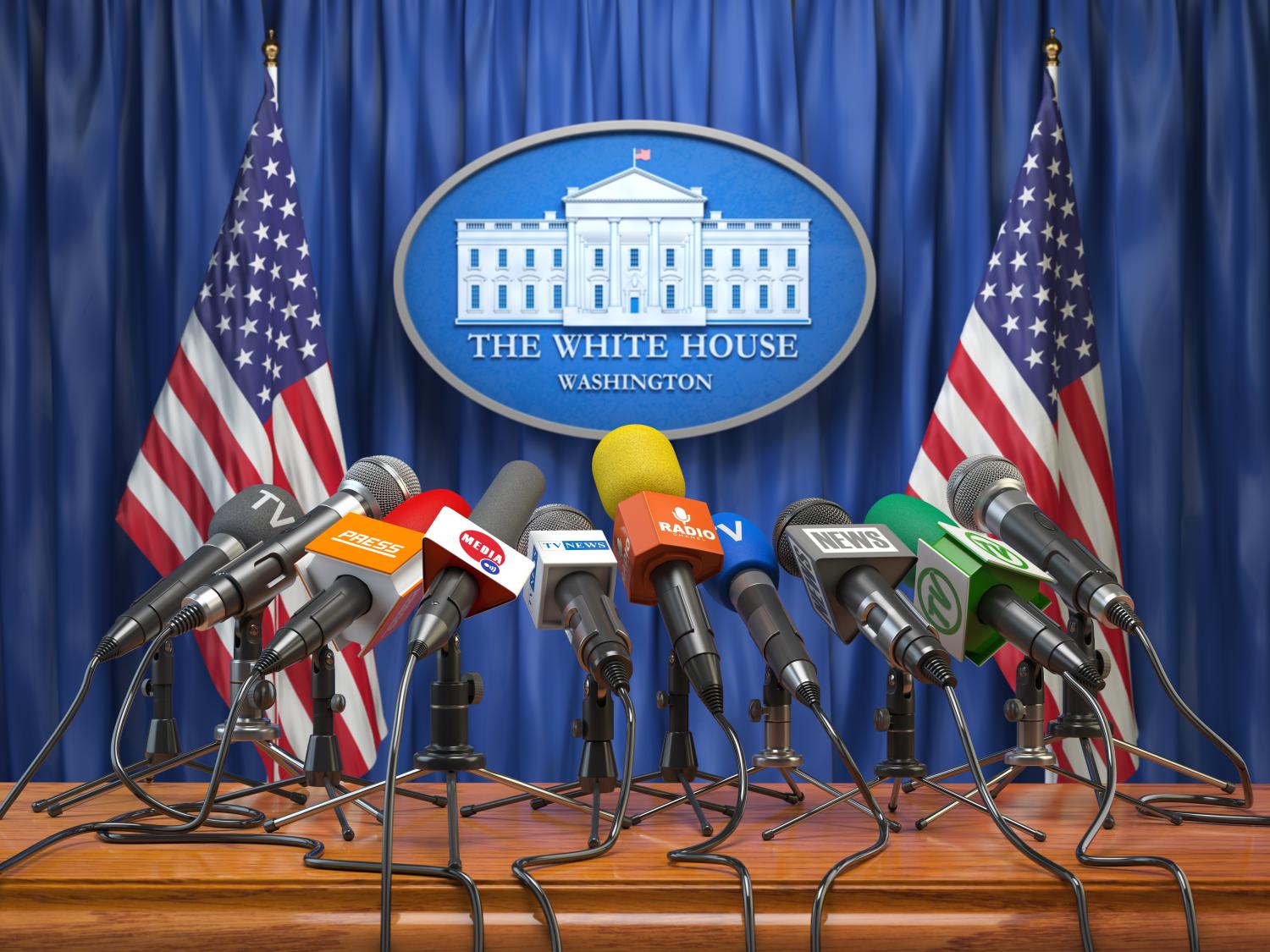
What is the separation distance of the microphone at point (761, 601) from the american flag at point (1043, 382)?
127 centimetres

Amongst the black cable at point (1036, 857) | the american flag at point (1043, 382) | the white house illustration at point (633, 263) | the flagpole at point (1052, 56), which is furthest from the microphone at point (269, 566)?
the flagpole at point (1052, 56)

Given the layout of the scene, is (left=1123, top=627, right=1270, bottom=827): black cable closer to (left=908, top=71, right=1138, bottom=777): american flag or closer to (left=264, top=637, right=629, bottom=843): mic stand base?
(left=264, top=637, right=629, bottom=843): mic stand base

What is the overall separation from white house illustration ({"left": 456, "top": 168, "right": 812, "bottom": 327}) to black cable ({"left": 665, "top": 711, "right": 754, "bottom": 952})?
1.65 metres

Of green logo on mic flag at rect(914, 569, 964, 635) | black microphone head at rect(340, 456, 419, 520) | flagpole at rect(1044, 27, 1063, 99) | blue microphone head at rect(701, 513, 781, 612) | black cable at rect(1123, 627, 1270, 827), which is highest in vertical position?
flagpole at rect(1044, 27, 1063, 99)

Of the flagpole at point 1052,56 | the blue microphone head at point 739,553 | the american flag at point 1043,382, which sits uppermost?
the flagpole at point 1052,56

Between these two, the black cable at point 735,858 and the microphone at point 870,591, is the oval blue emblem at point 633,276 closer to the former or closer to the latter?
the microphone at point 870,591

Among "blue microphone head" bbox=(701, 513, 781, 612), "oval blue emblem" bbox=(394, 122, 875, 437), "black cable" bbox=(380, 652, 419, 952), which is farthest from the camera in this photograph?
"oval blue emblem" bbox=(394, 122, 875, 437)

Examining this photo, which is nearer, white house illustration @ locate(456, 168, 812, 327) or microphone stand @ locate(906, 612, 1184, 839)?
microphone stand @ locate(906, 612, 1184, 839)

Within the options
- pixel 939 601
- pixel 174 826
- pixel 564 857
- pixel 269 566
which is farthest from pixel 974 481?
pixel 174 826

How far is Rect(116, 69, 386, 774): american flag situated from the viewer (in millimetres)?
2352

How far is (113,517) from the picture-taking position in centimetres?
258

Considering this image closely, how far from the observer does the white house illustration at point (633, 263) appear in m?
2.49

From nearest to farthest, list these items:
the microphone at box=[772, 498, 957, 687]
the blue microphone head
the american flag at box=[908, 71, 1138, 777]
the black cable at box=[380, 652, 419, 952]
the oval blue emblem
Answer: the black cable at box=[380, 652, 419, 952] < the microphone at box=[772, 498, 957, 687] < the blue microphone head < the american flag at box=[908, 71, 1138, 777] < the oval blue emblem

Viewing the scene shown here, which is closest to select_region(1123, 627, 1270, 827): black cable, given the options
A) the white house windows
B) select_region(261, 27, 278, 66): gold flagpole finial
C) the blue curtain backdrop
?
the blue curtain backdrop
